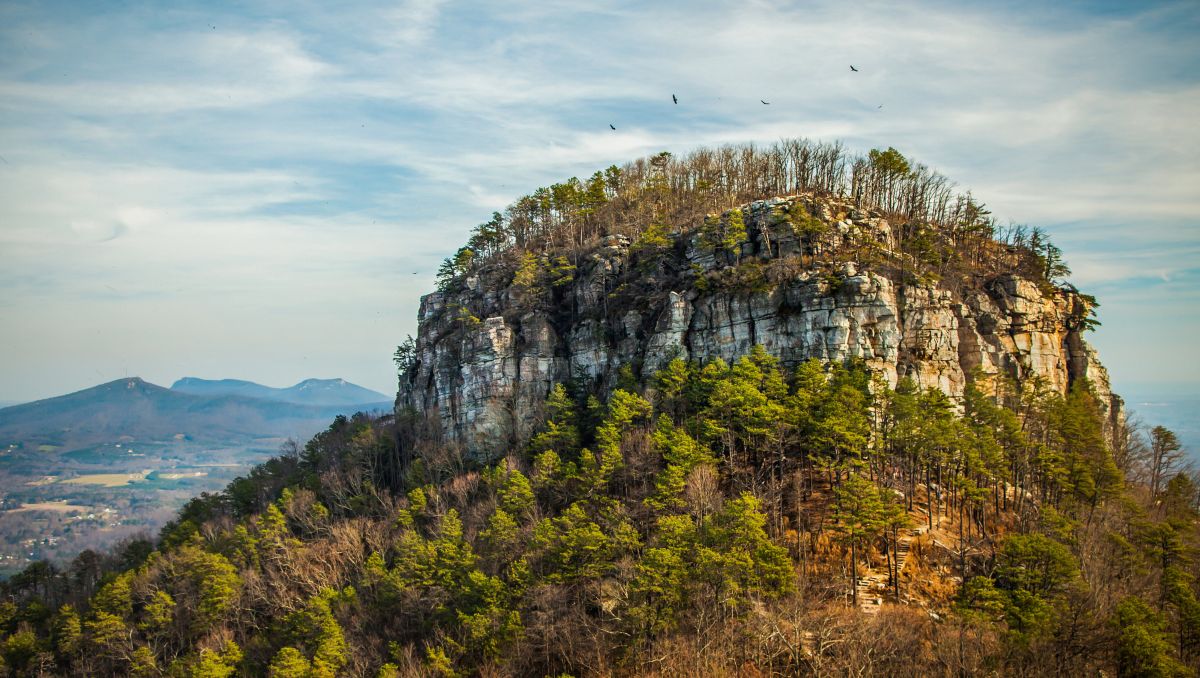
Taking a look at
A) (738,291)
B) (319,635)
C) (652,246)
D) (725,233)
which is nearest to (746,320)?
(738,291)

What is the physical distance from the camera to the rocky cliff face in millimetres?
55844

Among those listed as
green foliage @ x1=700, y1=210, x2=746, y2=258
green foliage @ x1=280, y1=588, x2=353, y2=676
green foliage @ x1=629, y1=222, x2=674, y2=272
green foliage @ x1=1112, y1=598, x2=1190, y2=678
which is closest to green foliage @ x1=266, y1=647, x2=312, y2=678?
green foliage @ x1=280, y1=588, x2=353, y2=676

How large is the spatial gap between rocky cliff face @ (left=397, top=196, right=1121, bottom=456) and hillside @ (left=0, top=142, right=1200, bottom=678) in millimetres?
273

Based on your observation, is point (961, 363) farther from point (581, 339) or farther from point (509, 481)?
point (509, 481)

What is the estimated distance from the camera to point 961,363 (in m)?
59.9

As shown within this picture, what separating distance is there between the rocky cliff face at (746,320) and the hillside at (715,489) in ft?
0.90

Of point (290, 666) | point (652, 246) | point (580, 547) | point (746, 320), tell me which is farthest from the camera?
point (652, 246)

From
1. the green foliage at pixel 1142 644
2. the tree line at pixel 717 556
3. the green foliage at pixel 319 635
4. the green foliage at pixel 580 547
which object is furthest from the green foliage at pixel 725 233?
the green foliage at pixel 319 635

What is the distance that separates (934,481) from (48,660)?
7448 centimetres

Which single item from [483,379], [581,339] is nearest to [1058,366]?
[581,339]

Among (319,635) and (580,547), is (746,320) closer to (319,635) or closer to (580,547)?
(580,547)

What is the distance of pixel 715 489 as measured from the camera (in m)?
45.6

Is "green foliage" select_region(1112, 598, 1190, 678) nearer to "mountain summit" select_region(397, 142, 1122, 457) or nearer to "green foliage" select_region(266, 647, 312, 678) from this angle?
"mountain summit" select_region(397, 142, 1122, 457)

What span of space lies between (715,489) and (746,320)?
1920 centimetres
